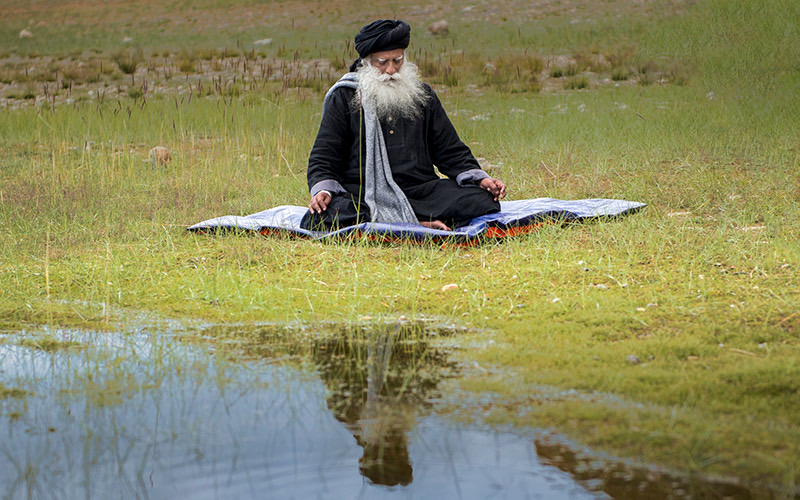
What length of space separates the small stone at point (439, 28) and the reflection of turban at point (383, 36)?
12.8m

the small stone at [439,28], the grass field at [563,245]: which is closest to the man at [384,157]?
the grass field at [563,245]

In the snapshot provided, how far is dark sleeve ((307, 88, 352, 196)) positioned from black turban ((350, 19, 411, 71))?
14.0 inches

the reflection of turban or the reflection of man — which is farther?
the reflection of turban

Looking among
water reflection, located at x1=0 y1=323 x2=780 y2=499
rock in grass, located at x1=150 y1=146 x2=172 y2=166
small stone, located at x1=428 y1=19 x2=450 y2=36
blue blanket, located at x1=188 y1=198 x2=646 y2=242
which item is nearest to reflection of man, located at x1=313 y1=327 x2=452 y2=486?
water reflection, located at x1=0 y1=323 x2=780 y2=499

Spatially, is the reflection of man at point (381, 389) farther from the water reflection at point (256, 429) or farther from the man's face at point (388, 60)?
the man's face at point (388, 60)

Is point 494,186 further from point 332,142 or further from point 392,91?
point 332,142

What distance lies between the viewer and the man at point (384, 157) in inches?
192

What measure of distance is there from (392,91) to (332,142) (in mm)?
459

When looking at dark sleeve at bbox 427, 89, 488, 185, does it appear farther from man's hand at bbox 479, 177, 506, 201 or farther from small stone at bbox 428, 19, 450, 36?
small stone at bbox 428, 19, 450, 36

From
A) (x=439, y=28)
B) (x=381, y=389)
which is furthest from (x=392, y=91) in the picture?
(x=439, y=28)

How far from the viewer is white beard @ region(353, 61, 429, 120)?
16.0 feet

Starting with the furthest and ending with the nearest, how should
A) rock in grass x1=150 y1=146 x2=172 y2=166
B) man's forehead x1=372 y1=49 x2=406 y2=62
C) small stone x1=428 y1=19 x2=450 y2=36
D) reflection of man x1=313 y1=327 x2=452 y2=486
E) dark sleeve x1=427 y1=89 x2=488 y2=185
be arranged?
Result: small stone x1=428 y1=19 x2=450 y2=36
rock in grass x1=150 y1=146 x2=172 y2=166
dark sleeve x1=427 y1=89 x2=488 y2=185
man's forehead x1=372 y1=49 x2=406 y2=62
reflection of man x1=313 y1=327 x2=452 y2=486

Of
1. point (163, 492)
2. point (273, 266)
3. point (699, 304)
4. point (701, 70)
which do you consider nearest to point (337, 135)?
point (273, 266)

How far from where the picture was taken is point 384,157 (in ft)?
16.2
